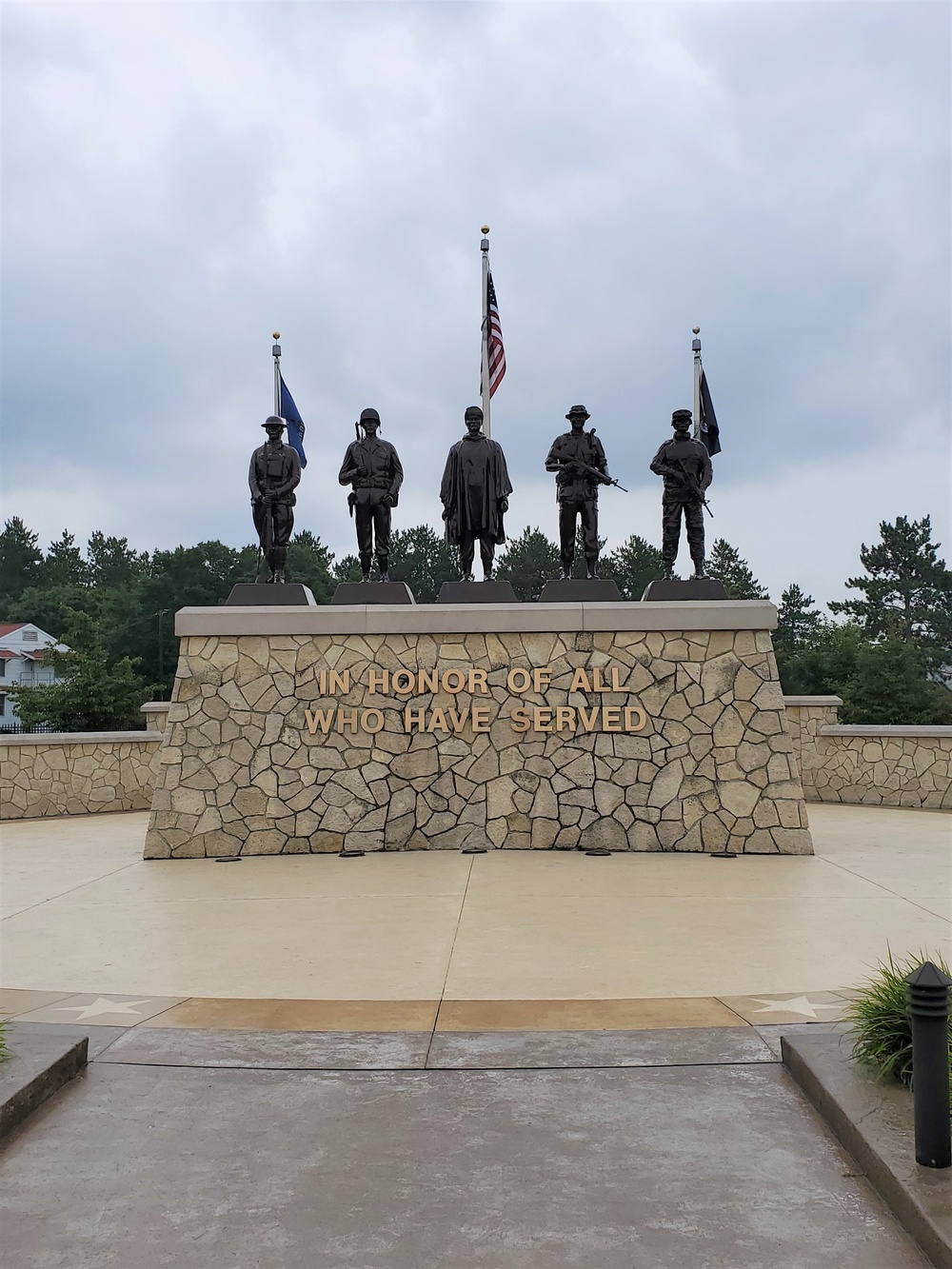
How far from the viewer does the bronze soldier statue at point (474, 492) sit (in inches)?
475

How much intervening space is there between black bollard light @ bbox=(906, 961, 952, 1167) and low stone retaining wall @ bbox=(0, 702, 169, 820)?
47.5 ft

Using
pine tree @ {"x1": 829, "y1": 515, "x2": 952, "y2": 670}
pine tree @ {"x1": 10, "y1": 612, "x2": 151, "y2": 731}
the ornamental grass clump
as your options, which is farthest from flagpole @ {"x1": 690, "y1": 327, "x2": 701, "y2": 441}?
pine tree @ {"x1": 829, "y1": 515, "x2": 952, "y2": 670}

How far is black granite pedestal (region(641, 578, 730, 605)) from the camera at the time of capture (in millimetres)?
11688

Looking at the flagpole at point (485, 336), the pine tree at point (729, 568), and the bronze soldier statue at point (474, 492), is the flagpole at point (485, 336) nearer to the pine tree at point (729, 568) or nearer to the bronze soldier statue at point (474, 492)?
the bronze soldier statue at point (474, 492)

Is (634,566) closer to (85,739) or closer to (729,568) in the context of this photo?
(729,568)

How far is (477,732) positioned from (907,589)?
46453 millimetres

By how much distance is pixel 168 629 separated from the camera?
2114 inches

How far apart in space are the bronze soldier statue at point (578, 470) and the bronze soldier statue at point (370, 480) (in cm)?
180

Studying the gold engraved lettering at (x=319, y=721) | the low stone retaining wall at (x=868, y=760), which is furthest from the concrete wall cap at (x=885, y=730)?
the gold engraved lettering at (x=319, y=721)

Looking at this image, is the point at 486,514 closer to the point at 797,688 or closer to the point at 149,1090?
the point at 149,1090

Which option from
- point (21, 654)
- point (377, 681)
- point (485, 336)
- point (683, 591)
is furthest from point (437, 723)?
point (21, 654)

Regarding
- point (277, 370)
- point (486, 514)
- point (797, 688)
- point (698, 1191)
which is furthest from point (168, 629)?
point (698, 1191)

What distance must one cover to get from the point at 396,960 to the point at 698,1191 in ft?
10.8

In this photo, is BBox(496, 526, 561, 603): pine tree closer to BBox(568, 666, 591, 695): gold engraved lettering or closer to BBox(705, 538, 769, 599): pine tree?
BBox(705, 538, 769, 599): pine tree
